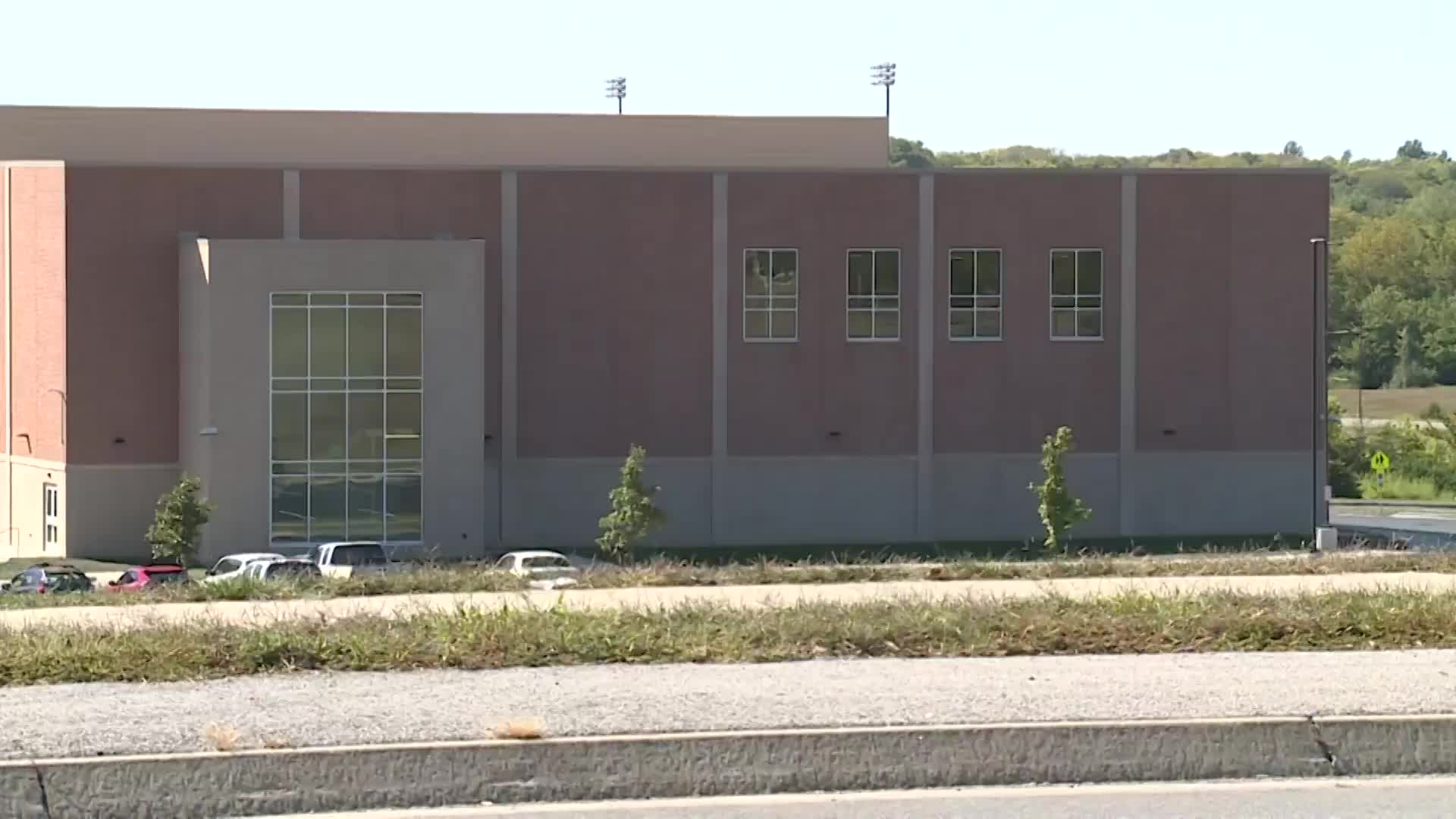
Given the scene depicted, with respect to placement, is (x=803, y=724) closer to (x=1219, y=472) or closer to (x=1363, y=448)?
(x=1219, y=472)

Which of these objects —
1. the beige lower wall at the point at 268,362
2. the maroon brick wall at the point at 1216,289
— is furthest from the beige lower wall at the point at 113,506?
the maroon brick wall at the point at 1216,289

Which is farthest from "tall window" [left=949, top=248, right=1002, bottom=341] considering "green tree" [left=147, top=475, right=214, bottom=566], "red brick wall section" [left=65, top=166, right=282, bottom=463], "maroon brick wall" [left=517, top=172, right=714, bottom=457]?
"green tree" [left=147, top=475, right=214, bottom=566]

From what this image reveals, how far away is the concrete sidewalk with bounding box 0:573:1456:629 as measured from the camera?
15.3 meters

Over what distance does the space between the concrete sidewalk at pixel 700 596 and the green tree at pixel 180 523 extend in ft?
96.6

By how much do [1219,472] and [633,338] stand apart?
16.0m

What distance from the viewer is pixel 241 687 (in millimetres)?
11281

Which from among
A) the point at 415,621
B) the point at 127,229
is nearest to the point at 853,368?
the point at 127,229

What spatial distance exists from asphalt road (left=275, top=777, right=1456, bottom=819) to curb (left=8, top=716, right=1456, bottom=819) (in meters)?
0.12

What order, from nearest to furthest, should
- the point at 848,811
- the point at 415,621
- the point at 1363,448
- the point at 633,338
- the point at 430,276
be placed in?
the point at 848,811
the point at 415,621
the point at 430,276
the point at 633,338
the point at 1363,448

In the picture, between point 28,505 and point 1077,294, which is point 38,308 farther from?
point 1077,294

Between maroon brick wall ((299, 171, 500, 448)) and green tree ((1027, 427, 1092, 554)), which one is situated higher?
maroon brick wall ((299, 171, 500, 448))

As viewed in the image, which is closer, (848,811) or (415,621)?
(848,811)

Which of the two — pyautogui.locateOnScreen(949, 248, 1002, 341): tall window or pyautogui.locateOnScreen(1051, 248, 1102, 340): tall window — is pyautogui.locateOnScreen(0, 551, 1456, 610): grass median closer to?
pyautogui.locateOnScreen(949, 248, 1002, 341): tall window

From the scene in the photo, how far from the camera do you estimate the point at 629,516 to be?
1919 inches
